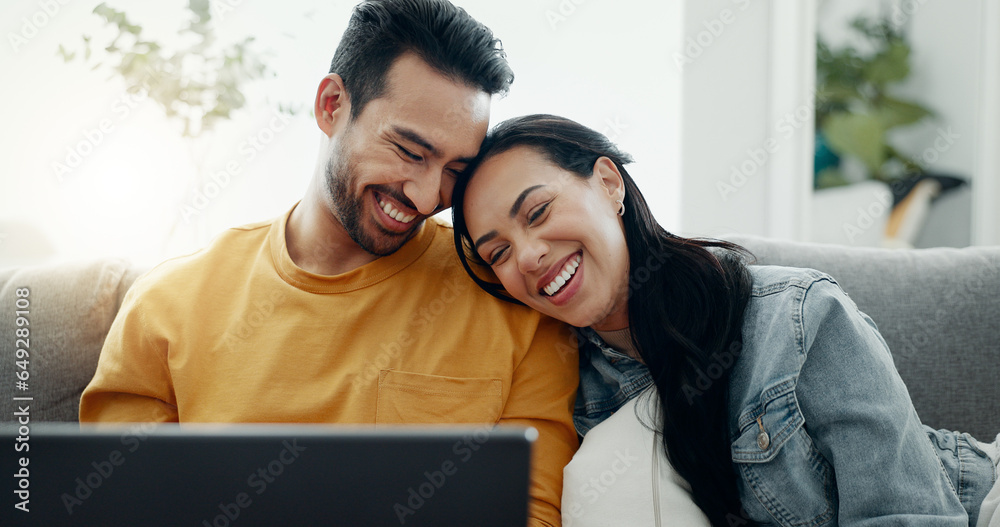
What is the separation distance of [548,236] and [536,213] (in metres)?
0.05

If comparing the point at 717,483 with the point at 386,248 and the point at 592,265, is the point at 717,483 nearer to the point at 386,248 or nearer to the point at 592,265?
the point at 592,265

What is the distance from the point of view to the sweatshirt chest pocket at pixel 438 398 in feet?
3.71

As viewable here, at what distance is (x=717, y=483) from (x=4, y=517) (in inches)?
35.8

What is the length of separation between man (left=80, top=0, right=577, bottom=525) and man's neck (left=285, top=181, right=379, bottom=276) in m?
0.02

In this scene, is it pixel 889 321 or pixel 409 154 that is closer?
pixel 409 154

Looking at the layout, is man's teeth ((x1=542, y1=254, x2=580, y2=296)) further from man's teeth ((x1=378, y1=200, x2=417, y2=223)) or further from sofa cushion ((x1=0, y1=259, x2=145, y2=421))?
sofa cushion ((x1=0, y1=259, x2=145, y2=421))

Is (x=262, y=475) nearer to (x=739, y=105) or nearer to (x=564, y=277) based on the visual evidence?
(x=564, y=277)

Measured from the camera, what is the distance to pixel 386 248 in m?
1.21

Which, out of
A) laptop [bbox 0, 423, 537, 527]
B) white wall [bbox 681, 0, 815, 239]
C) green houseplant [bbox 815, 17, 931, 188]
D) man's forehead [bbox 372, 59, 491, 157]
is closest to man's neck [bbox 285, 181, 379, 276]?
man's forehead [bbox 372, 59, 491, 157]

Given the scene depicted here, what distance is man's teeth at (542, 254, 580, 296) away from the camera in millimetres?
1093

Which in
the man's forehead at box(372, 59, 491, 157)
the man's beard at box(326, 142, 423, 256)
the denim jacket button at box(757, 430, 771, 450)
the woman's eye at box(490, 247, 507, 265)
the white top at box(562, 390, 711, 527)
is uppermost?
the man's forehead at box(372, 59, 491, 157)

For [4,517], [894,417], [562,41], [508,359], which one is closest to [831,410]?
[894,417]

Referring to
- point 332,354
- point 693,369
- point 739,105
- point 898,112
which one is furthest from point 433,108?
point 898,112

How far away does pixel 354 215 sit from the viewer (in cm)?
120
